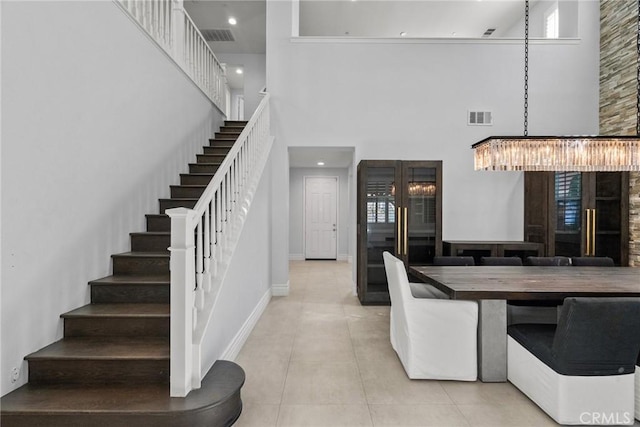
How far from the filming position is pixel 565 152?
3.13 metres

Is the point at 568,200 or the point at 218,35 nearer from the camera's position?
the point at 568,200

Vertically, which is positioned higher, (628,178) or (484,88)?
(484,88)

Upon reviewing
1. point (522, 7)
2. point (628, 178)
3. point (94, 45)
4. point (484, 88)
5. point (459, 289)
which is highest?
point (522, 7)

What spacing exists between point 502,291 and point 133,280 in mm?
2856

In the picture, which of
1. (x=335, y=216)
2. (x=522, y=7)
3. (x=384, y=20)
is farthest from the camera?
(x=335, y=216)

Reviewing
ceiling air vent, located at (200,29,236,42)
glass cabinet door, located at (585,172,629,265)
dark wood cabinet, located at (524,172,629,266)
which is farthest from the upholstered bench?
ceiling air vent, located at (200,29,236,42)

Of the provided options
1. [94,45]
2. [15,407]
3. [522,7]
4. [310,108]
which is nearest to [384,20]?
[522,7]

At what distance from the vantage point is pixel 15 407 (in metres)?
1.76

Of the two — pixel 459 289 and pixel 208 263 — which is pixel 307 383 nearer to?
pixel 208 263

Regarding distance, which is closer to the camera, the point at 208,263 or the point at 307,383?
the point at 208,263

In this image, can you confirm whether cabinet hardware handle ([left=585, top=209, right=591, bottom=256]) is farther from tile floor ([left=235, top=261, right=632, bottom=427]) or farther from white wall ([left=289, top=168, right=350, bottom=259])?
white wall ([left=289, top=168, right=350, bottom=259])

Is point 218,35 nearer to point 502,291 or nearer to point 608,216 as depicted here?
point 502,291

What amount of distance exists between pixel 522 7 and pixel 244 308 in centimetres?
743
